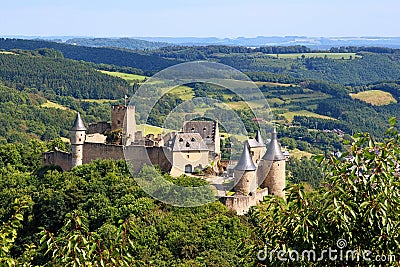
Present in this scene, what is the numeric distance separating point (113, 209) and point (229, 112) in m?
33.9

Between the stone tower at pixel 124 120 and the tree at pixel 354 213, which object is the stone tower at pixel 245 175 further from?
the tree at pixel 354 213

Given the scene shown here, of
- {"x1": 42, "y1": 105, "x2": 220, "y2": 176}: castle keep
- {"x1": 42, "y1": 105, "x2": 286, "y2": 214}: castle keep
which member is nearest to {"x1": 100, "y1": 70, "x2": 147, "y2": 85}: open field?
{"x1": 42, "y1": 105, "x2": 220, "y2": 176}: castle keep

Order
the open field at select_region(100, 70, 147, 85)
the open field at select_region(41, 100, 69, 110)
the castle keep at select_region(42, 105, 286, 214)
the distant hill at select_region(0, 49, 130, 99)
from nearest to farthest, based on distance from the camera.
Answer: the castle keep at select_region(42, 105, 286, 214), the open field at select_region(41, 100, 69, 110), the distant hill at select_region(0, 49, 130, 99), the open field at select_region(100, 70, 147, 85)

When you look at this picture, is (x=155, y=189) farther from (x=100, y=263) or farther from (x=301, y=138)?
(x=301, y=138)

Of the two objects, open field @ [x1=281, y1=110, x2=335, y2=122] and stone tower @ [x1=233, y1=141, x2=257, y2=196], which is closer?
stone tower @ [x1=233, y1=141, x2=257, y2=196]

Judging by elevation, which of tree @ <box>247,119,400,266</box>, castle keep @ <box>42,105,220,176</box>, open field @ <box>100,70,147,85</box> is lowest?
open field @ <box>100,70,147,85</box>

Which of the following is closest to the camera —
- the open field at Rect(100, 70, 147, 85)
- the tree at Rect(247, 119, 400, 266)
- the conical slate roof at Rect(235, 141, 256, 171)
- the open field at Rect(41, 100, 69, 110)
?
the tree at Rect(247, 119, 400, 266)

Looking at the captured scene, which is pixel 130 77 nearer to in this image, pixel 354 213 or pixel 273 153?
pixel 273 153

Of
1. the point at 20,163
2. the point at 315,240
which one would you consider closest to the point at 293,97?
the point at 20,163

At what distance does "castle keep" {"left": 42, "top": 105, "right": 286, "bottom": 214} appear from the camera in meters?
35.2

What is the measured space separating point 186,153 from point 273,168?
464 centimetres

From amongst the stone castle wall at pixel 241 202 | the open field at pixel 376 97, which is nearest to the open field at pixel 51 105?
the open field at pixel 376 97

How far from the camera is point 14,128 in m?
103

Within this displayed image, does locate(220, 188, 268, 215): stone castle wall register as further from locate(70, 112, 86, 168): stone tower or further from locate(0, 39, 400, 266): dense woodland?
locate(70, 112, 86, 168): stone tower
